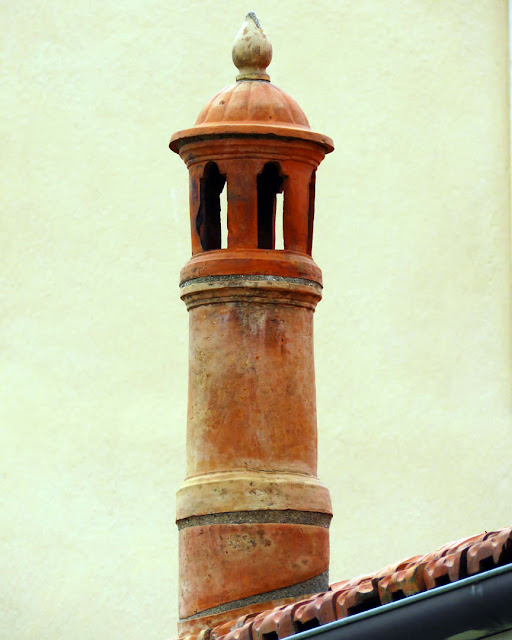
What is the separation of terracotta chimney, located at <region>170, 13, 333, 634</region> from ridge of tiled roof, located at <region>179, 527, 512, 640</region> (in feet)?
1.14

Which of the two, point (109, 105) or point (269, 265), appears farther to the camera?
point (109, 105)

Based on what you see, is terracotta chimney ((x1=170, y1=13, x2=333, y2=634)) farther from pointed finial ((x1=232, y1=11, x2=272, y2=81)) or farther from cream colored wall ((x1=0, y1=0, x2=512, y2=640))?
cream colored wall ((x1=0, y1=0, x2=512, y2=640))

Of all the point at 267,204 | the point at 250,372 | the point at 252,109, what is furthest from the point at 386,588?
the point at 252,109

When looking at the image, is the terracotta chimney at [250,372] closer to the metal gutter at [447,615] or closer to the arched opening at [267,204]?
the arched opening at [267,204]

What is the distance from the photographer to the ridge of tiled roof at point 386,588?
5.27 meters

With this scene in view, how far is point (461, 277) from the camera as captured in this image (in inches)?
490

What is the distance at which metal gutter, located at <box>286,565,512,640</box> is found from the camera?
202 inches

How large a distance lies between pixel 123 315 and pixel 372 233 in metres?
1.93

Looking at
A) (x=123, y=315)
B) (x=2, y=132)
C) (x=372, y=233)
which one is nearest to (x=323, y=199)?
(x=372, y=233)

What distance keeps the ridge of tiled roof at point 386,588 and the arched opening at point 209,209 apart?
1.61m

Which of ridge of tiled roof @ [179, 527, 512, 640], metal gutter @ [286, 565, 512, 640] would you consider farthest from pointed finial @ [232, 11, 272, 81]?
metal gutter @ [286, 565, 512, 640]

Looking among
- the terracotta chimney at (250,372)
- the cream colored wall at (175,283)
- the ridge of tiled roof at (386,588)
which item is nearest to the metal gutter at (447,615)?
the ridge of tiled roof at (386,588)

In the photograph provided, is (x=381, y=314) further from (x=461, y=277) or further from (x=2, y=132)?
(x=2, y=132)

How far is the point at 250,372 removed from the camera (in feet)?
21.7
